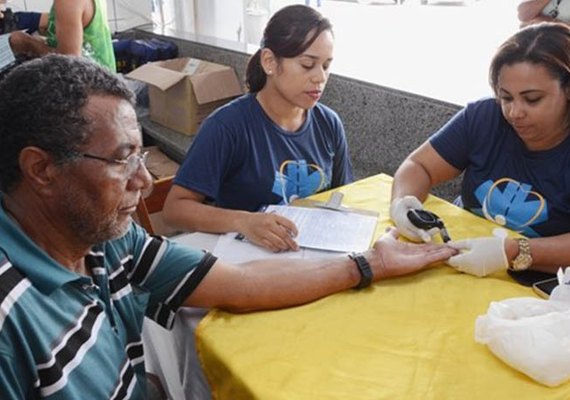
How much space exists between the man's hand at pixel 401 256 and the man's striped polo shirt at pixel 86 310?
35 cm

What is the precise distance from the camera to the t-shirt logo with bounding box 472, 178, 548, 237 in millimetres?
1343

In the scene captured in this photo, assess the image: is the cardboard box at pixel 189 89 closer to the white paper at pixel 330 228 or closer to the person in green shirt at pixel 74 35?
the person in green shirt at pixel 74 35

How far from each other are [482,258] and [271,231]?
46 centimetres

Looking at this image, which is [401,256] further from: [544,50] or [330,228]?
[544,50]

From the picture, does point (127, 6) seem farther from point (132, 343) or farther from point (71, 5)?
point (132, 343)

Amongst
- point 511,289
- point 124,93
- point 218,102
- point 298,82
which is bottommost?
point 218,102

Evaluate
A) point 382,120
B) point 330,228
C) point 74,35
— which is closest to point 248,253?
point 330,228

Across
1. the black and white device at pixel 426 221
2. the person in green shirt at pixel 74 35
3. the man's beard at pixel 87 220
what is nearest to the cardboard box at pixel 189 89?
the person in green shirt at pixel 74 35

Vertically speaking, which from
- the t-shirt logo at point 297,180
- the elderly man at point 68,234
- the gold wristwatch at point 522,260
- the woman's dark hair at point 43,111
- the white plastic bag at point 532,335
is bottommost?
the t-shirt logo at point 297,180

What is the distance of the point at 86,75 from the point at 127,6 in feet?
11.5

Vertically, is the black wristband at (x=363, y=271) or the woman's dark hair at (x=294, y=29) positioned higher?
the woman's dark hair at (x=294, y=29)

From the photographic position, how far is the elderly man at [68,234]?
2.29 ft

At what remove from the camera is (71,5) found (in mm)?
2004

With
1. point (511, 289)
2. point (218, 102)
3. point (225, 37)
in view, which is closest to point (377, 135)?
point (218, 102)
